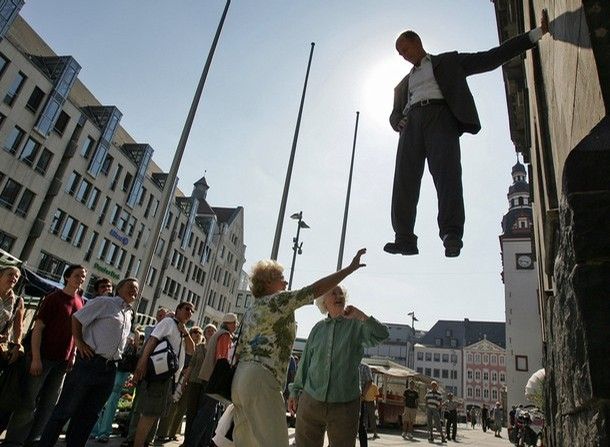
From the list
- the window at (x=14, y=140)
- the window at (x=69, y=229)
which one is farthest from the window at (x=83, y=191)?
the window at (x=14, y=140)

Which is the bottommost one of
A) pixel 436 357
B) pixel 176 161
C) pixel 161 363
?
pixel 161 363

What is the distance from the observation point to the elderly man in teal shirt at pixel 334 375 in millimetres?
3477

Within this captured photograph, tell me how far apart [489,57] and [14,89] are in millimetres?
32177

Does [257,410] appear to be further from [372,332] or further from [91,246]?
[91,246]

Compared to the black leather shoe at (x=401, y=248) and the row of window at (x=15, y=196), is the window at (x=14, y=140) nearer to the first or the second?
the row of window at (x=15, y=196)

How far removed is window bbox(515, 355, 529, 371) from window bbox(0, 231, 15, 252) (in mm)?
49502

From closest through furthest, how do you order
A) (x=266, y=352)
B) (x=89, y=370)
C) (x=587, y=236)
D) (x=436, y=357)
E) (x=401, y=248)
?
(x=587, y=236), (x=266, y=352), (x=401, y=248), (x=89, y=370), (x=436, y=357)

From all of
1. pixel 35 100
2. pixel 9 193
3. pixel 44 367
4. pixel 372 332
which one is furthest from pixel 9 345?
pixel 35 100

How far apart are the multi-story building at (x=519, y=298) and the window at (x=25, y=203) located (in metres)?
45.6

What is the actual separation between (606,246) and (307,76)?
50.7 feet

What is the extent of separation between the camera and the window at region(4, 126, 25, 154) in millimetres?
26953

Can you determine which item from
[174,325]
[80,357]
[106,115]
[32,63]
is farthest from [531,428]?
[106,115]

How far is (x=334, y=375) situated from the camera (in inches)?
143

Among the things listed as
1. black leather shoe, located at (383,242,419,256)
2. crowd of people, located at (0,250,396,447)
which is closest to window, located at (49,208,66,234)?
crowd of people, located at (0,250,396,447)
